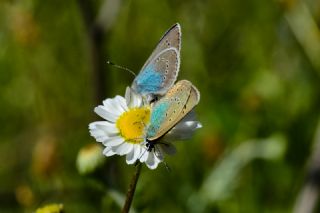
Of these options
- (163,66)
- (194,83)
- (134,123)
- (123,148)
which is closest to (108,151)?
(123,148)

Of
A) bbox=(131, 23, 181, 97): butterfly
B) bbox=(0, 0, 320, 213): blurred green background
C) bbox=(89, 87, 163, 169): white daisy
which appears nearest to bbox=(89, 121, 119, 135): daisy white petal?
bbox=(89, 87, 163, 169): white daisy

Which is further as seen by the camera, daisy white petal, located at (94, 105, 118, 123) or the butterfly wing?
daisy white petal, located at (94, 105, 118, 123)

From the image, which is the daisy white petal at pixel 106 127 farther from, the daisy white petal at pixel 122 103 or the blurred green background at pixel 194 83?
the blurred green background at pixel 194 83

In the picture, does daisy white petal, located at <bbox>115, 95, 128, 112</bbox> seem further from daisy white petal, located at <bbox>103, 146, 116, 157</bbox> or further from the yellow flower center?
daisy white petal, located at <bbox>103, 146, 116, 157</bbox>

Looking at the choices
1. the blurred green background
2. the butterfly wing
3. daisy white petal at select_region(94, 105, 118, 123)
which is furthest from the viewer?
the blurred green background

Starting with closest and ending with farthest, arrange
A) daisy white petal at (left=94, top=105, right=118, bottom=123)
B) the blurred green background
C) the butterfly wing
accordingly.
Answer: the butterfly wing, daisy white petal at (left=94, top=105, right=118, bottom=123), the blurred green background

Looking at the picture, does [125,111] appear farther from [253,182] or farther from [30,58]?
[30,58]

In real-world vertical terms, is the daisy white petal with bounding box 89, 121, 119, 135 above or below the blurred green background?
below
